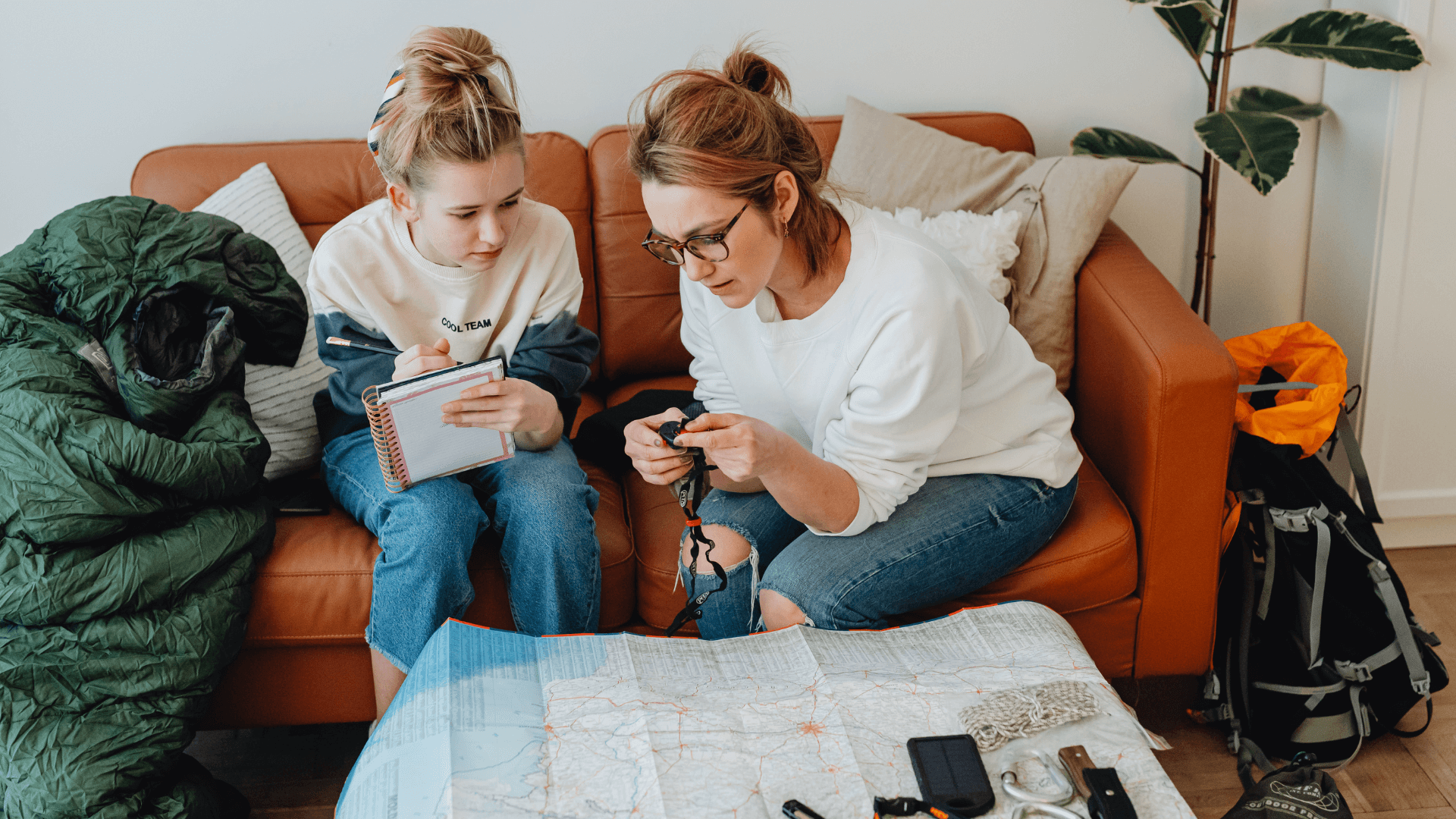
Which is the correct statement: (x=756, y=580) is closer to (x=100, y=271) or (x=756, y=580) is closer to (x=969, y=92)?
(x=100, y=271)

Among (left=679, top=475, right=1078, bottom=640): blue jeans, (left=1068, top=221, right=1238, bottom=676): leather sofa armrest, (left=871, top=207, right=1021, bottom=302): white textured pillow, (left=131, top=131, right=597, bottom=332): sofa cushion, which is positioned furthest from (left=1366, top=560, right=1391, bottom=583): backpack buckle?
(left=131, top=131, right=597, bottom=332): sofa cushion

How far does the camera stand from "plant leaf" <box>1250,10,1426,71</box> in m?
1.93

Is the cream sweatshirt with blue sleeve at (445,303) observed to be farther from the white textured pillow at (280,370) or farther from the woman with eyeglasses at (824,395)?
the woman with eyeglasses at (824,395)

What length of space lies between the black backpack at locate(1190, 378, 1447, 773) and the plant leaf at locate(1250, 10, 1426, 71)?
2.59 feet

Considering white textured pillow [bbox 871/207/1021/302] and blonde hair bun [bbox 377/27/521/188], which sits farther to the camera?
white textured pillow [bbox 871/207/1021/302]

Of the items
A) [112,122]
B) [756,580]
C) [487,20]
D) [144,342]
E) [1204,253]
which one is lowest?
[756,580]

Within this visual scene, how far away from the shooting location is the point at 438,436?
1484 mm

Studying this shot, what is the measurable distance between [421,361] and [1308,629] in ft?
4.64

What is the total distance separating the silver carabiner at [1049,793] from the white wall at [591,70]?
5.27 feet

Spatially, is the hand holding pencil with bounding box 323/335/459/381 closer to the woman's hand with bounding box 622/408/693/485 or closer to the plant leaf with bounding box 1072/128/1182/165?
the woman's hand with bounding box 622/408/693/485

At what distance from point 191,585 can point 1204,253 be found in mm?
2042

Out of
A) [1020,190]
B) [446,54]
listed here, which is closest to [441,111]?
[446,54]

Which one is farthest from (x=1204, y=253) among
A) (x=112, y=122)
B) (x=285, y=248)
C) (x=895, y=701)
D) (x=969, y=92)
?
(x=112, y=122)

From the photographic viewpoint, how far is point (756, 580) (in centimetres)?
155
